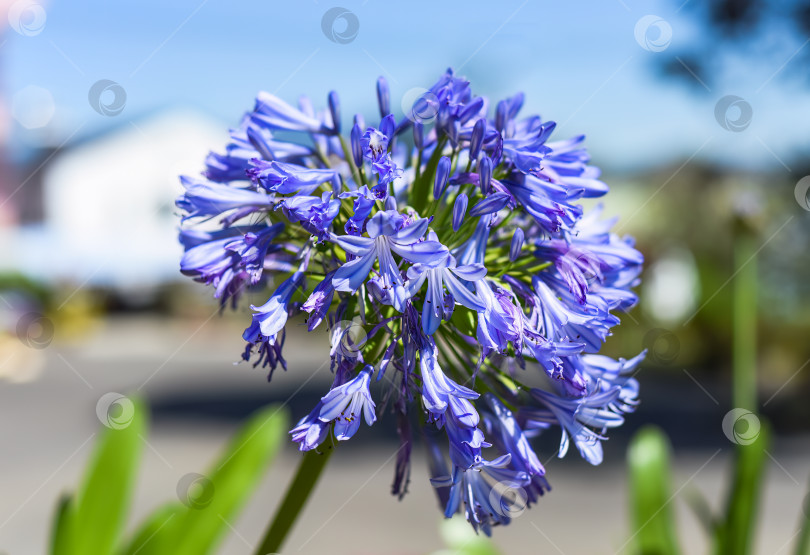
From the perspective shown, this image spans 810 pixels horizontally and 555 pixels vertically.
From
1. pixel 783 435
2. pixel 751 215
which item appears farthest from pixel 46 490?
pixel 783 435

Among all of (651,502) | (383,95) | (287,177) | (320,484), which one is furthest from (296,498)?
(320,484)

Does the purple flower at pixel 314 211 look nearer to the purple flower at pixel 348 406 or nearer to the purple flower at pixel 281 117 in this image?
the purple flower at pixel 348 406

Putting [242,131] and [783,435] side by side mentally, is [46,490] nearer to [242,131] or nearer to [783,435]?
[242,131]

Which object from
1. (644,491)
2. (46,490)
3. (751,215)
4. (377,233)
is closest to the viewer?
(377,233)

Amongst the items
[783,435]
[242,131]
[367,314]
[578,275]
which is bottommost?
[783,435]

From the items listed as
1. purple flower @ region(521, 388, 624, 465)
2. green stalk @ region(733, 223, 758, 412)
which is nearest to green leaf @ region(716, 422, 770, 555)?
green stalk @ region(733, 223, 758, 412)

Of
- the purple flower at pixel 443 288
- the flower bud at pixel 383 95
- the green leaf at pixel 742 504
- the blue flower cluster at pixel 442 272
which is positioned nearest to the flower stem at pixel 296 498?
the blue flower cluster at pixel 442 272
